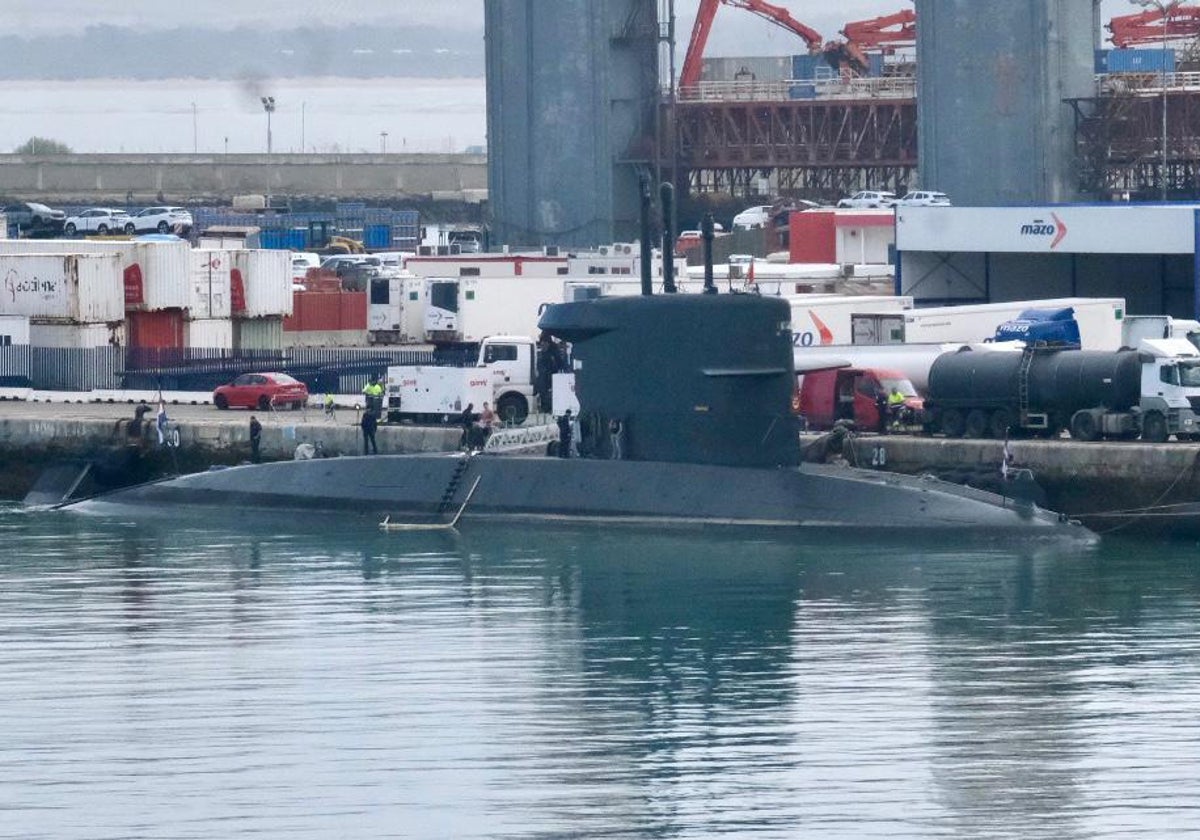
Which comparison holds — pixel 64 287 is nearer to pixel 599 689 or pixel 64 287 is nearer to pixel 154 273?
pixel 154 273

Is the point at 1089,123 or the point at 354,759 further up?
the point at 1089,123

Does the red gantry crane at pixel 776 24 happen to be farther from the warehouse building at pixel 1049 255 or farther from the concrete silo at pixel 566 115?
the warehouse building at pixel 1049 255

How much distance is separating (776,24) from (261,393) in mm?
66569

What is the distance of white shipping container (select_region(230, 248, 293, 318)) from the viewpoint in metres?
52.5

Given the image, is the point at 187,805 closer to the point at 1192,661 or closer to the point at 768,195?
the point at 1192,661

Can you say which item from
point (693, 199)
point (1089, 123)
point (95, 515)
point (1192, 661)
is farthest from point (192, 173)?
point (1192, 661)

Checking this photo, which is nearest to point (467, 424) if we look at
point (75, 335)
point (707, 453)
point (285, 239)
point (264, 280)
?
point (707, 453)

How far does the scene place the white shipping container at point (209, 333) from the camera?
168 feet

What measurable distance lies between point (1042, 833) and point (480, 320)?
39.1 m

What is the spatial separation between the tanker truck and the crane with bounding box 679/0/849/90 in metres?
61.1

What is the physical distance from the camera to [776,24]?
107 metres

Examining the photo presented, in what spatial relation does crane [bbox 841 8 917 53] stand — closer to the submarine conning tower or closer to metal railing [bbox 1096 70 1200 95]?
metal railing [bbox 1096 70 1200 95]

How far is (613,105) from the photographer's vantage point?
82438 mm

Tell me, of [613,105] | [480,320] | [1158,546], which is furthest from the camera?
[613,105]
